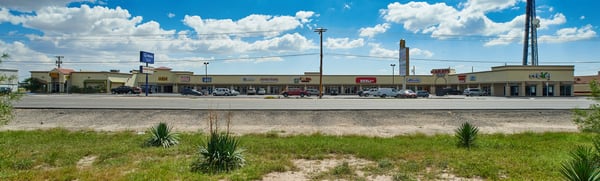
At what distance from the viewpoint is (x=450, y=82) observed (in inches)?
2963

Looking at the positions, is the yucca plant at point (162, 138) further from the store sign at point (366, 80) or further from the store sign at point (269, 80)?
the store sign at point (366, 80)

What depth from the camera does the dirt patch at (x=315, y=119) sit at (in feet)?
54.7

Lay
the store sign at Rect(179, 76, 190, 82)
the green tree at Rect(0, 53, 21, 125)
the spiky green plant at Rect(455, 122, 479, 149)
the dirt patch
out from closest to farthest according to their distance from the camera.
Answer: the green tree at Rect(0, 53, 21, 125), the spiky green plant at Rect(455, 122, 479, 149), the dirt patch, the store sign at Rect(179, 76, 190, 82)

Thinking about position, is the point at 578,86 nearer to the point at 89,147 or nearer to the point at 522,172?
the point at 522,172

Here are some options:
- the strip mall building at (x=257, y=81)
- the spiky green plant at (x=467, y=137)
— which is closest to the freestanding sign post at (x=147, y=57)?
the strip mall building at (x=257, y=81)

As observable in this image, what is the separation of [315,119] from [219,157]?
12.0m

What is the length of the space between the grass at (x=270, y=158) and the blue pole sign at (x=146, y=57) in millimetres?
42191

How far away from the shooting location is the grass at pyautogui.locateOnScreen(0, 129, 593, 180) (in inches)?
259

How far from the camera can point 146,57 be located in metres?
51.7

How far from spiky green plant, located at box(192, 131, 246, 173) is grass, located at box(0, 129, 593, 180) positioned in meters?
0.23

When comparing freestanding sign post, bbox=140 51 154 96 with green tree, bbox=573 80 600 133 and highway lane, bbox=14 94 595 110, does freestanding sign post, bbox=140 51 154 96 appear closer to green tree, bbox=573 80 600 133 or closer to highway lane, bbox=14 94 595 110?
highway lane, bbox=14 94 595 110

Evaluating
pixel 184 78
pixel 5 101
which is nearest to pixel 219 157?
A: pixel 5 101

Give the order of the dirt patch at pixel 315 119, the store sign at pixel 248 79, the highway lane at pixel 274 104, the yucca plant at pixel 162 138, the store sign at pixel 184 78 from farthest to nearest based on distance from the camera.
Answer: the store sign at pixel 184 78 < the store sign at pixel 248 79 < the highway lane at pixel 274 104 < the dirt patch at pixel 315 119 < the yucca plant at pixel 162 138

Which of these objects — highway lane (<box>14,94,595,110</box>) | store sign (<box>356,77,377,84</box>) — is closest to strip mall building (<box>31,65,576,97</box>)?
store sign (<box>356,77,377,84</box>)
